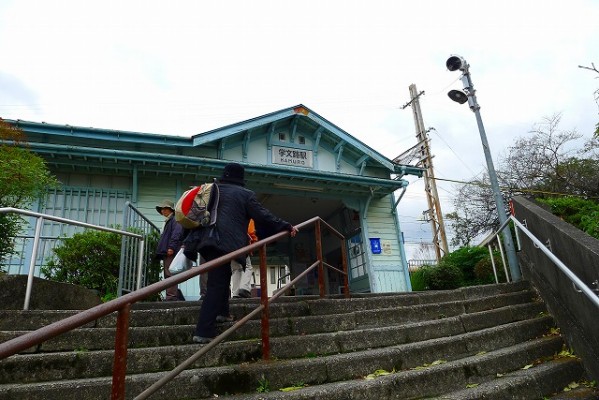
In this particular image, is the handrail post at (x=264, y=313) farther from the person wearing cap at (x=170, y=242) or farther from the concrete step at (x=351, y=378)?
the person wearing cap at (x=170, y=242)

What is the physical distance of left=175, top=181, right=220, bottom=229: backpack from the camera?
3484 millimetres

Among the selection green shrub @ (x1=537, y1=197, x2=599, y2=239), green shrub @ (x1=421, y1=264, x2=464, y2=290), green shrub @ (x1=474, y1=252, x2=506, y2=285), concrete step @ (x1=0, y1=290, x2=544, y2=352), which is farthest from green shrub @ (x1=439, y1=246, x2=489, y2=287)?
concrete step @ (x1=0, y1=290, x2=544, y2=352)

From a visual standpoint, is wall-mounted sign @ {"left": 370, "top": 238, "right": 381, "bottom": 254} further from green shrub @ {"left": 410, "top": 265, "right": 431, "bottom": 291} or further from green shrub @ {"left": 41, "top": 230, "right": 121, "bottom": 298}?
green shrub @ {"left": 41, "top": 230, "right": 121, "bottom": 298}

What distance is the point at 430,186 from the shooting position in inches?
674

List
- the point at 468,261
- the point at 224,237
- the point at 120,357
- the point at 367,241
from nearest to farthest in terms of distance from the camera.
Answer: the point at 120,357
the point at 224,237
the point at 468,261
the point at 367,241

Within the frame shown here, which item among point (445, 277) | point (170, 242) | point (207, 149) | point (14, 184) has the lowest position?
point (445, 277)

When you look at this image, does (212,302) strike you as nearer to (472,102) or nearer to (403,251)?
(472,102)

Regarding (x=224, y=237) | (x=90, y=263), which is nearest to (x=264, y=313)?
(x=224, y=237)

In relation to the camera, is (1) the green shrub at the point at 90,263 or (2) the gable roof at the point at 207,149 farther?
(2) the gable roof at the point at 207,149

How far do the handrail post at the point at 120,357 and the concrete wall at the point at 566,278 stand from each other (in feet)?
12.3

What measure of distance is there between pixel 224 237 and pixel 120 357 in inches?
67.2

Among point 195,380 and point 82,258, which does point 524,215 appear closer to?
point 195,380

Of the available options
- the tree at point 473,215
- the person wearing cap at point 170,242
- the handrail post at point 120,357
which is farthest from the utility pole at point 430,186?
the handrail post at point 120,357

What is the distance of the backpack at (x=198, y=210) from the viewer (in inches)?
137
